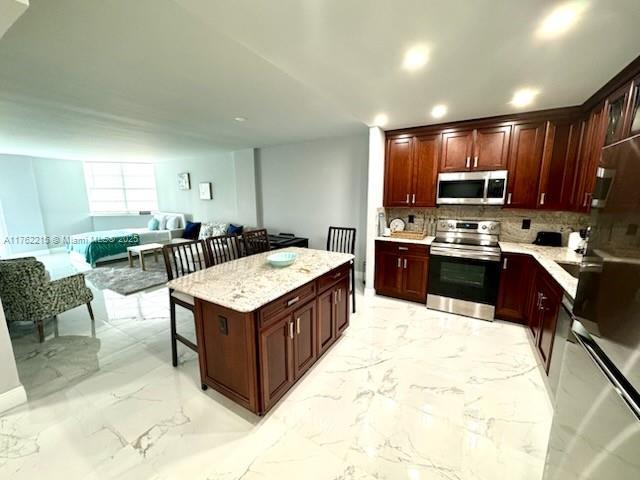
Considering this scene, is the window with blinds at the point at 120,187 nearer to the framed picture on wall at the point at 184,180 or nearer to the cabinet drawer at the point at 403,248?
the framed picture on wall at the point at 184,180

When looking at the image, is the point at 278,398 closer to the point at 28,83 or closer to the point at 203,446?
the point at 203,446

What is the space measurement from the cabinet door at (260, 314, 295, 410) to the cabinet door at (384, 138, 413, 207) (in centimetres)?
255

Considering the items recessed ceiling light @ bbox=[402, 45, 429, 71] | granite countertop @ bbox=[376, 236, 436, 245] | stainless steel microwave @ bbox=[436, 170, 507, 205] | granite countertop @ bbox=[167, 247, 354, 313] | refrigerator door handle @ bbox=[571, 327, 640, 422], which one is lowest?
granite countertop @ bbox=[167, 247, 354, 313]

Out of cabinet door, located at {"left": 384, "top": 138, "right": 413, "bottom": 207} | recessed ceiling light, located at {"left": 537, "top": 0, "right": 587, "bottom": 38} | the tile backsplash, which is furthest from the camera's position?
cabinet door, located at {"left": 384, "top": 138, "right": 413, "bottom": 207}

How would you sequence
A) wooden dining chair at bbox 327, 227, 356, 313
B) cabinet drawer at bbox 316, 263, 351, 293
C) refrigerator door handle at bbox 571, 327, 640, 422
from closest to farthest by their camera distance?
refrigerator door handle at bbox 571, 327, 640, 422 < cabinet drawer at bbox 316, 263, 351, 293 < wooden dining chair at bbox 327, 227, 356, 313

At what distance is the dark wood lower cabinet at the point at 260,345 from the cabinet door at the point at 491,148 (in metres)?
2.51

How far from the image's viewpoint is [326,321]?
2.32 meters

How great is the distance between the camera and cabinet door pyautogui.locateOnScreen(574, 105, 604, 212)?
228 cm

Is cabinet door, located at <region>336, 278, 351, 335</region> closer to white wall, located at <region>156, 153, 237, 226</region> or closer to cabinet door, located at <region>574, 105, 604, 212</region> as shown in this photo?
cabinet door, located at <region>574, 105, 604, 212</region>

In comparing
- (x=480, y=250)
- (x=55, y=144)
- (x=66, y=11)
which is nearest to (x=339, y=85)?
(x=66, y=11)

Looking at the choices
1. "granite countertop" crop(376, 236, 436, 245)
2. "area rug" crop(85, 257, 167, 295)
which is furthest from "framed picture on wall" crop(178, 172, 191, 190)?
"granite countertop" crop(376, 236, 436, 245)

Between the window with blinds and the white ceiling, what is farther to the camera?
the window with blinds

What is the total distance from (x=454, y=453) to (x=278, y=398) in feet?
3.69

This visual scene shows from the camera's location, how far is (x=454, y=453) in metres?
1.50
